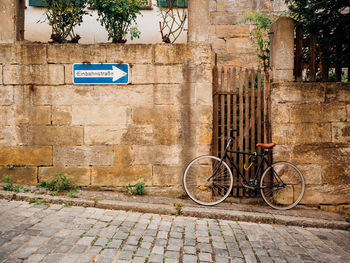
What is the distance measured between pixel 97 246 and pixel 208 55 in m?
3.54

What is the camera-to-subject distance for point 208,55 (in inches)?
196

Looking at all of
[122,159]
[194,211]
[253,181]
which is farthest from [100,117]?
[253,181]

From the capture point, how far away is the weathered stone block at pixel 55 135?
506 cm

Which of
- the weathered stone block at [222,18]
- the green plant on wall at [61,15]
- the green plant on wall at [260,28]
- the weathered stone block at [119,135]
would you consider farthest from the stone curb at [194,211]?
the weathered stone block at [222,18]

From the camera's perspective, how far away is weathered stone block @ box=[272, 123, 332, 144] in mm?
4992

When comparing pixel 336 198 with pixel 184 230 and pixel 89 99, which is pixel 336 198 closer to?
pixel 184 230

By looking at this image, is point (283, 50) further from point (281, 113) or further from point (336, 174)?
point (336, 174)

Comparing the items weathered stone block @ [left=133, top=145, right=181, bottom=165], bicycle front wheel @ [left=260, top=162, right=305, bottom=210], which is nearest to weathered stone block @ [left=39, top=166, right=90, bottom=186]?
weathered stone block @ [left=133, top=145, right=181, bottom=165]

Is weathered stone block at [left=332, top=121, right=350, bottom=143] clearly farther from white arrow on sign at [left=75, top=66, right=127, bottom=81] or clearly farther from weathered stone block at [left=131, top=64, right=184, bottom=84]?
white arrow on sign at [left=75, top=66, right=127, bottom=81]

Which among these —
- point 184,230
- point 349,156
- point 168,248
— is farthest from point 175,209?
point 349,156

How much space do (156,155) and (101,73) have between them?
177 centimetres

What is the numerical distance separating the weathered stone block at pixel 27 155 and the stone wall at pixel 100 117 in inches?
0.7

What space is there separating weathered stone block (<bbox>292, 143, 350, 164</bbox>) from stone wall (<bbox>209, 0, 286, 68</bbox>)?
446cm

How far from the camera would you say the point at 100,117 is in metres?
5.05
